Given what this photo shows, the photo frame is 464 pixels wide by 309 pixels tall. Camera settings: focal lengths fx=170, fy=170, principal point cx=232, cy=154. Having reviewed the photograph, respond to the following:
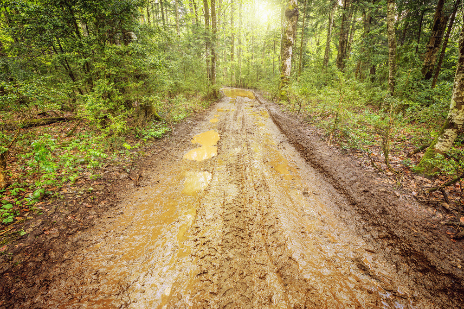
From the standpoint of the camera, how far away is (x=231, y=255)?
7.89 ft

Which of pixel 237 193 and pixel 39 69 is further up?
pixel 39 69

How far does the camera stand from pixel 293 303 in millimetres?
1903

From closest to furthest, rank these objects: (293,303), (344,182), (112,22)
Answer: (293,303) → (344,182) → (112,22)

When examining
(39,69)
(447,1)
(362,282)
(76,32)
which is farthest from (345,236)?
(447,1)

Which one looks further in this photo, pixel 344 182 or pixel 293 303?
pixel 344 182

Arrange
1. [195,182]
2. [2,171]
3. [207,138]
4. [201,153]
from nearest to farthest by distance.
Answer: [2,171] → [195,182] → [201,153] → [207,138]

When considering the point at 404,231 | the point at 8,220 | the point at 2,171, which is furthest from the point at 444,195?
the point at 2,171

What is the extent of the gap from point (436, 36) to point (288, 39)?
749 centimetres

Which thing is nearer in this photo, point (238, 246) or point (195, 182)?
point (238, 246)

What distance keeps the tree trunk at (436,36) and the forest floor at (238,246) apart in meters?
8.65

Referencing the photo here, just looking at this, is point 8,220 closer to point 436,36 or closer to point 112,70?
point 112,70

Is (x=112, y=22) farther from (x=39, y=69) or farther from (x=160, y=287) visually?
(x=160, y=287)

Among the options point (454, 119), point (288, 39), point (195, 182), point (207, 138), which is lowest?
point (195, 182)

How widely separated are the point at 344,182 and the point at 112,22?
8.32 m
